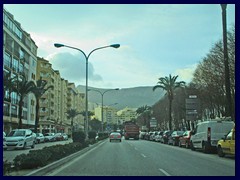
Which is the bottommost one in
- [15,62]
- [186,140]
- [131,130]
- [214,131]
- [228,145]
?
[131,130]

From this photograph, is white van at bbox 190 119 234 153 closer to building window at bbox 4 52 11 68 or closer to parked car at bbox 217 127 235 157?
parked car at bbox 217 127 235 157

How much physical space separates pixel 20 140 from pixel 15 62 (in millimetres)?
37728

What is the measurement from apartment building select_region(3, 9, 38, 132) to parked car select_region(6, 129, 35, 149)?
2074 centimetres

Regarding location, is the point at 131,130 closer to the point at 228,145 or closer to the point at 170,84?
the point at 170,84

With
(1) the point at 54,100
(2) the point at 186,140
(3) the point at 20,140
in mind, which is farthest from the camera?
(1) the point at 54,100

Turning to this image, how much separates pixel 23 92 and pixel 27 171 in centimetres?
4076

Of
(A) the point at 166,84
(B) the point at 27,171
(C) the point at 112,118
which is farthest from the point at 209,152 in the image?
(C) the point at 112,118

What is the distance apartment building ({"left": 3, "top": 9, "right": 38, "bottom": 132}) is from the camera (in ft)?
193

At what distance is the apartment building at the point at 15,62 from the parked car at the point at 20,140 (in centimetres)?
2074

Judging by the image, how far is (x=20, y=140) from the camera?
29.8 m

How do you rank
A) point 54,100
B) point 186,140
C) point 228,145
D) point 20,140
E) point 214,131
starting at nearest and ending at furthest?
1. point 228,145
2. point 214,131
3. point 20,140
4. point 186,140
5. point 54,100

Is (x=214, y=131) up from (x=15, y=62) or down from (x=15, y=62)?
down

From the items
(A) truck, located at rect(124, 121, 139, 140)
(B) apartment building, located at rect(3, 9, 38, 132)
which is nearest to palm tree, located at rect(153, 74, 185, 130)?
(A) truck, located at rect(124, 121, 139, 140)

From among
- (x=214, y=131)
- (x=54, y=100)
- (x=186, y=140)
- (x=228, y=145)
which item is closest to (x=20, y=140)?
(x=186, y=140)
